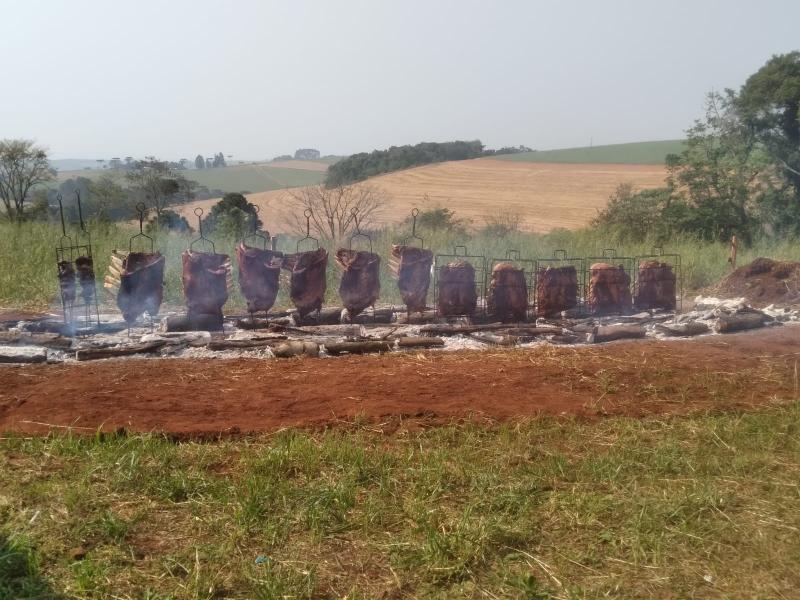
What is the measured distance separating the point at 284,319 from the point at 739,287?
8.92 m

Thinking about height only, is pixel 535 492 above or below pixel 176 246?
below

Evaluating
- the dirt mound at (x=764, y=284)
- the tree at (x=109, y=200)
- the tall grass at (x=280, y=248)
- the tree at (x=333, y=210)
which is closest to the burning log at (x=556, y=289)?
the tall grass at (x=280, y=248)

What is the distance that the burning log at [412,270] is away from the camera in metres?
10.4

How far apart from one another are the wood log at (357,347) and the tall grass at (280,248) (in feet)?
10.7

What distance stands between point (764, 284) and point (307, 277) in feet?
29.1

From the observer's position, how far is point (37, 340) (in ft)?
29.1

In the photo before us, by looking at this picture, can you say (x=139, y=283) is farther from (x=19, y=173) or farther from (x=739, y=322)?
→ (x=19, y=173)

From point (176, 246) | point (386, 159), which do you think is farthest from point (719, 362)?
point (386, 159)

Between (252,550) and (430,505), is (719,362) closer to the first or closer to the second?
(430,505)

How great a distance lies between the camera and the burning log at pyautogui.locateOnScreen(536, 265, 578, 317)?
35.4 ft

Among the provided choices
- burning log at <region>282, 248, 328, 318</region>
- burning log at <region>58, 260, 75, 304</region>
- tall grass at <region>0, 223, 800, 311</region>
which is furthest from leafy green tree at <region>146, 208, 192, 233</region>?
burning log at <region>282, 248, 328, 318</region>

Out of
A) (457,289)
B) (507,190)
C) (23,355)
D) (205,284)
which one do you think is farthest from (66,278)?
(507,190)

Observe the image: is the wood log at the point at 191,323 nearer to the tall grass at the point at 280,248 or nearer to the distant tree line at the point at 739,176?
the tall grass at the point at 280,248

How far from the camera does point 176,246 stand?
15531mm
